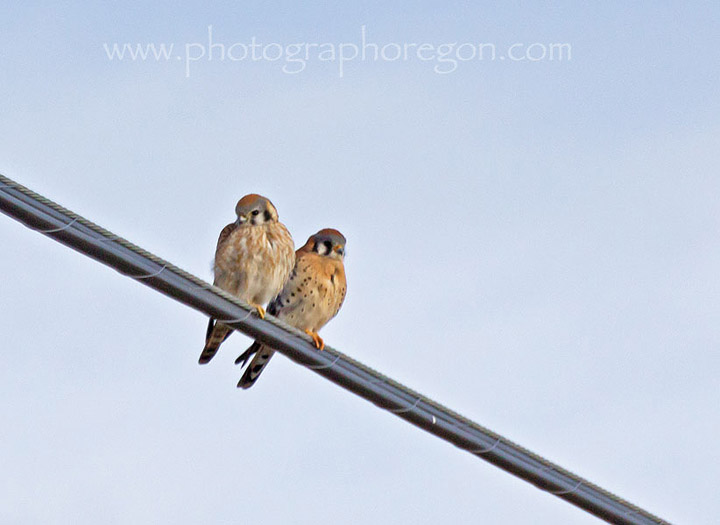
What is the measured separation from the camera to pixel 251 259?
812 centimetres

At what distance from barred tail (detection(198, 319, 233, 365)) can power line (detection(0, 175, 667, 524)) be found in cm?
291

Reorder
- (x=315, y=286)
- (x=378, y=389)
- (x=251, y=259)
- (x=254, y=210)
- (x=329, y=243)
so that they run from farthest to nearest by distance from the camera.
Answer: (x=329, y=243) → (x=315, y=286) → (x=254, y=210) → (x=251, y=259) → (x=378, y=389)

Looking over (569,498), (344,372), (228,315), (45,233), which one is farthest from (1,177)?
(569,498)

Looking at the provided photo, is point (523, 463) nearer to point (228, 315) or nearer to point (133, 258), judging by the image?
point (228, 315)

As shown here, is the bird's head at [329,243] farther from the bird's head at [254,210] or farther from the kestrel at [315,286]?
the bird's head at [254,210]

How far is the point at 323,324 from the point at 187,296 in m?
4.32

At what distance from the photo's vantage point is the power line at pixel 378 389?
4684 millimetres

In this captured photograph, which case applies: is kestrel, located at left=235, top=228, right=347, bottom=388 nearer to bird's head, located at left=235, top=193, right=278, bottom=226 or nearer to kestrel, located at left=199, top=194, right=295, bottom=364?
kestrel, located at left=199, top=194, right=295, bottom=364

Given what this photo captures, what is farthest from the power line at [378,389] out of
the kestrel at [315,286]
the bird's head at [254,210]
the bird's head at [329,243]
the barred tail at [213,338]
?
the bird's head at [329,243]

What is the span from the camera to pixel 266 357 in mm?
8484

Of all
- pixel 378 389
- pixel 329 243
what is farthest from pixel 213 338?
pixel 378 389

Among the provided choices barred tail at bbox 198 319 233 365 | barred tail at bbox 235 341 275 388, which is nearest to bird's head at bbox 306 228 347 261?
barred tail at bbox 235 341 275 388

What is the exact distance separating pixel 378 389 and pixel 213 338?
3.21 m

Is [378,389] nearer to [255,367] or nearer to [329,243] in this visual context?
[255,367]
